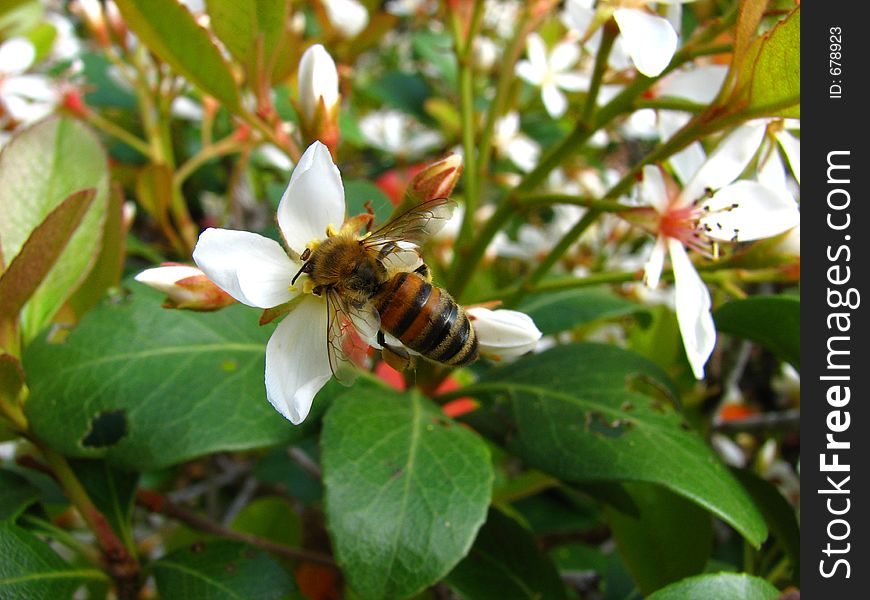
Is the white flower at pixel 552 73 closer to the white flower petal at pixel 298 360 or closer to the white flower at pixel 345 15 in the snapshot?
the white flower at pixel 345 15

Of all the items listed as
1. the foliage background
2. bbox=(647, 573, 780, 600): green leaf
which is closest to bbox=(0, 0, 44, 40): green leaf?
the foliage background

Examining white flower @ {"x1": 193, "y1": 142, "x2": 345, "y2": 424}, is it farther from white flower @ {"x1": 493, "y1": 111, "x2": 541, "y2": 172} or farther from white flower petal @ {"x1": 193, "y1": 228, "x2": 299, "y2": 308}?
white flower @ {"x1": 493, "y1": 111, "x2": 541, "y2": 172}

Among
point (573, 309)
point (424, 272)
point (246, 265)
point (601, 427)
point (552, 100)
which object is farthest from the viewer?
point (552, 100)

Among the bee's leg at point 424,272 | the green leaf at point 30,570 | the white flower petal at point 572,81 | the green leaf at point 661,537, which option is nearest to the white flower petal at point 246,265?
the bee's leg at point 424,272

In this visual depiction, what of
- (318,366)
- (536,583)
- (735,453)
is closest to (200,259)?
(318,366)

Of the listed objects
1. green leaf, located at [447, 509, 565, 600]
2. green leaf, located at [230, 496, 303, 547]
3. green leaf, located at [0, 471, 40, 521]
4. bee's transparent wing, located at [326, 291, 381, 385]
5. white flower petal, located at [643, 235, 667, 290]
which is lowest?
green leaf, located at [230, 496, 303, 547]

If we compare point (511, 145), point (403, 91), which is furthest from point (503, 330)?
point (403, 91)

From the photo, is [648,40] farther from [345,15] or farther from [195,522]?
[345,15]
